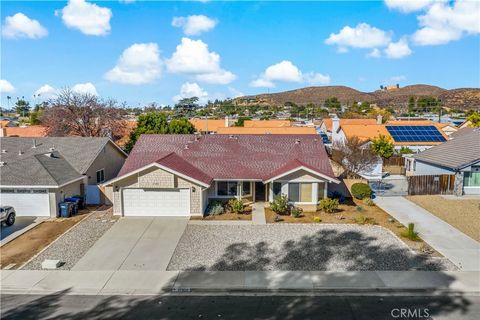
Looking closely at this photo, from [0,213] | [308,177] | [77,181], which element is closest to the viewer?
[0,213]

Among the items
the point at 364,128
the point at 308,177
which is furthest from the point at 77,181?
the point at 364,128

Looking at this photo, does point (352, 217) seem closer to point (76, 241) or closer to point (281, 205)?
point (281, 205)

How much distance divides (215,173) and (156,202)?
4.37 m

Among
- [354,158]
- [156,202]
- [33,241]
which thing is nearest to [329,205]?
[354,158]

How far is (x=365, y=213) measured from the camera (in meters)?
22.0

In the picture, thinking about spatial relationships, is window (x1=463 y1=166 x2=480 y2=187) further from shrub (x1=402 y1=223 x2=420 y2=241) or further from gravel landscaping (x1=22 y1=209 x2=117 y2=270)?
gravel landscaping (x1=22 y1=209 x2=117 y2=270)

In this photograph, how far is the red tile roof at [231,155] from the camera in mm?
23766

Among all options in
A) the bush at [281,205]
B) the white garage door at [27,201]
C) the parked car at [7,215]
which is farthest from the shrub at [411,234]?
the parked car at [7,215]

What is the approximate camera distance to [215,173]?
23.9 m

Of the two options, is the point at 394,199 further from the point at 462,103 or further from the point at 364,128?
the point at 462,103

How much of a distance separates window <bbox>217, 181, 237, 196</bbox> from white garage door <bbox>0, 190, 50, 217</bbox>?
1041 centimetres

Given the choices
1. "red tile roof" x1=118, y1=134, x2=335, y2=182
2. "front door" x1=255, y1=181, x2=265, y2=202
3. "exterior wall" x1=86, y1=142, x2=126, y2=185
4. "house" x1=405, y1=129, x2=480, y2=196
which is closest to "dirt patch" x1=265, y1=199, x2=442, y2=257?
"front door" x1=255, y1=181, x2=265, y2=202

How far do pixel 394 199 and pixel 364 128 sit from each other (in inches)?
791

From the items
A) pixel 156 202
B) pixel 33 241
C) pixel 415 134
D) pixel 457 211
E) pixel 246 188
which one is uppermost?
pixel 415 134
